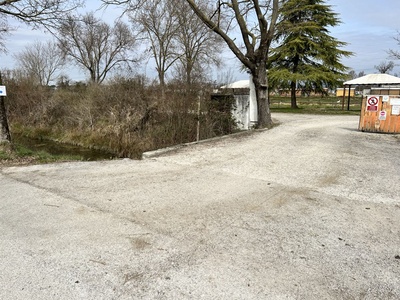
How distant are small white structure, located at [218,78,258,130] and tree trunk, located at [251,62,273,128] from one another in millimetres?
436

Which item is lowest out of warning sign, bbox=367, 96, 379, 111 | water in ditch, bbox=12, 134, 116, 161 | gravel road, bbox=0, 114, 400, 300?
water in ditch, bbox=12, 134, 116, 161

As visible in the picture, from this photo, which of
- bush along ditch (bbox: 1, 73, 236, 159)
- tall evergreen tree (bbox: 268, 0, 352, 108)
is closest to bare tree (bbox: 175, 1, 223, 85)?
tall evergreen tree (bbox: 268, 0, 352, 108)

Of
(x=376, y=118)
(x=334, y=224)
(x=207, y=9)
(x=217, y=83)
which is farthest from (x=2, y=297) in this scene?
(x=207, y=9)

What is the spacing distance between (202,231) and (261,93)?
981 cm

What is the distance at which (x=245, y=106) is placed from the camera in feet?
43.7

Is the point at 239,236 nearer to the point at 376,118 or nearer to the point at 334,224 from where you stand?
the point at 334,224

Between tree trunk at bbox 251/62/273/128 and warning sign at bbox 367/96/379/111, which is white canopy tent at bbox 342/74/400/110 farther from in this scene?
tree trunk at bbox 251/62/273/128

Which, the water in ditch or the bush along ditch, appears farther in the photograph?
the water in ditch

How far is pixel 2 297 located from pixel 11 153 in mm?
6837

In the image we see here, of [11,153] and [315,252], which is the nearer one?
[315,252]

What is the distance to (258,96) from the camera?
12.7 meters

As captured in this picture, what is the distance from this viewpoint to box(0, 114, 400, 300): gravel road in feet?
8.91

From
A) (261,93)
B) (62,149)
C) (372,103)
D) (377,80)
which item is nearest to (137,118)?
(62,149)

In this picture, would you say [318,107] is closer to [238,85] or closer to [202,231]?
[238,85]
